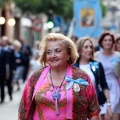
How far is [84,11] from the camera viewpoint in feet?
60.4

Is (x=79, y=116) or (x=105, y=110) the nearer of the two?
(x=79, y=116)

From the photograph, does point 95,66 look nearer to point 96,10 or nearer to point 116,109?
point 116,109

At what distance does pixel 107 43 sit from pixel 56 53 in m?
3.78

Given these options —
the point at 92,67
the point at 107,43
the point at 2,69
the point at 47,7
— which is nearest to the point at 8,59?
the point at 2,69

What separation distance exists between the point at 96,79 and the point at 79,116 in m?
2.57

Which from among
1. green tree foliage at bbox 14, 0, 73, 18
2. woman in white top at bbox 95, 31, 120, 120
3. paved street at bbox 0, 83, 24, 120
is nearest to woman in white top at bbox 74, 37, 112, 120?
woman in white top at bbox 95, 31, 120, 120

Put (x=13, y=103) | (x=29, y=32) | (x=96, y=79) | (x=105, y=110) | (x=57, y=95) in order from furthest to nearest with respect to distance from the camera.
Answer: (x=29, y=32), (x=13, y=103), (x=105, y=110), (x=96, y=79), (x=57, y=95)

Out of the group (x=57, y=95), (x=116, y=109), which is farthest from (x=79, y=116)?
(x=116, y=109)

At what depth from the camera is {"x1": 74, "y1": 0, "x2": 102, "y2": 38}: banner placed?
18.3m

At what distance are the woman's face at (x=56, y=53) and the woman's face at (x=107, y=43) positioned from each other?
3719 millimetres

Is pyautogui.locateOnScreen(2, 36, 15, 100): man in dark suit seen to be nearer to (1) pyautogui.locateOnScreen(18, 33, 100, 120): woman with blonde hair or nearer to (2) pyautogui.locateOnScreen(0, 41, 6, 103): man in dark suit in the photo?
(2) pyautogui.locateOnScreen(0, 41, 6, 103): man in dark suit

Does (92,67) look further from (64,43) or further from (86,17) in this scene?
(86,17)

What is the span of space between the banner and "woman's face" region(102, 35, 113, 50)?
9453 mm

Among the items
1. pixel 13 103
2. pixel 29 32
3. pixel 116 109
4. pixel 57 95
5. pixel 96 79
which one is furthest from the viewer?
pixel 29 32
